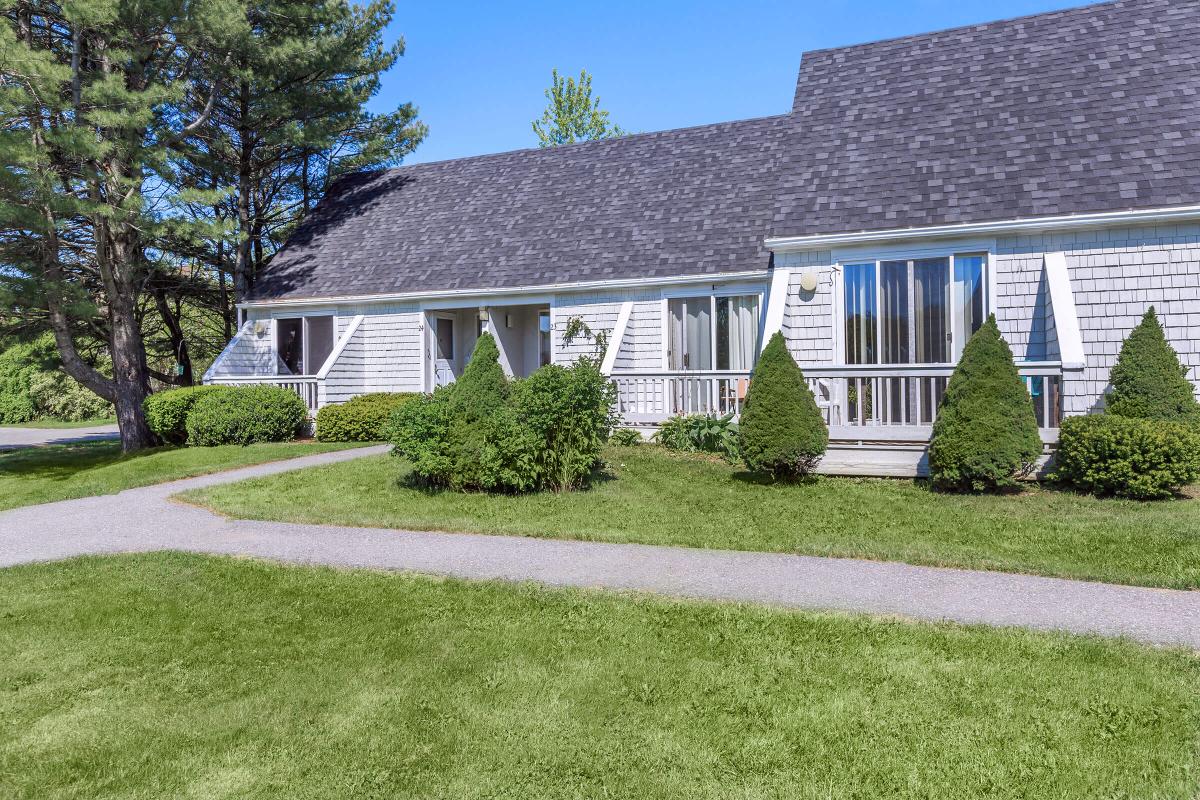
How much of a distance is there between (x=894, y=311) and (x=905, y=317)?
19 centimetres

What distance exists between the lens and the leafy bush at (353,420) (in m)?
16.2

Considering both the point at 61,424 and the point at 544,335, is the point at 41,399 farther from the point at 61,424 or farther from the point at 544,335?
the point at 544,335

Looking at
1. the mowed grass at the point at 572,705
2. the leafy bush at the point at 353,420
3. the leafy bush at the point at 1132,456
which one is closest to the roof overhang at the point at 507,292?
the leafy bush at the point at 353,420

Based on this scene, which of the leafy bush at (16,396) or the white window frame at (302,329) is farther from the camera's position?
the leafy bush at (16,396)

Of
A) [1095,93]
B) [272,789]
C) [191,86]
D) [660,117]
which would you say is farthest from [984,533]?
[660,117]

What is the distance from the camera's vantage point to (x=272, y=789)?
124 inches

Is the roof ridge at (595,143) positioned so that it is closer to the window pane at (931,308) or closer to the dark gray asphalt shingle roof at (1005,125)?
the dark gray asphalt shingle roof at (1005,125)

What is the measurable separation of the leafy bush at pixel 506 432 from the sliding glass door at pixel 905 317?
4381 mm

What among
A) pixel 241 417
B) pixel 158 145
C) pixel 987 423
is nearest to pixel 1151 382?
pixel 987 423

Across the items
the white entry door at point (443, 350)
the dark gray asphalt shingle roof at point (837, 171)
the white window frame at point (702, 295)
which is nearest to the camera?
the dark gray asphalt shingle roof at point (837, 171)

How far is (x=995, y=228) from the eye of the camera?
11461mm

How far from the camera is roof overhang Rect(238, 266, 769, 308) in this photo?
585 inches

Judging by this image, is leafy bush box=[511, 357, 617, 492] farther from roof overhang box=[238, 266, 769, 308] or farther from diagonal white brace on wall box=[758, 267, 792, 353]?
roof overhang box=[238, 266, 769, 308]

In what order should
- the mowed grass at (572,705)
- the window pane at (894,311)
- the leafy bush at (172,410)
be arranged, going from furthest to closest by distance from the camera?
the leafy bush at (172,410)
the window pane at (894,311)
the mowed grass at (572,705)
